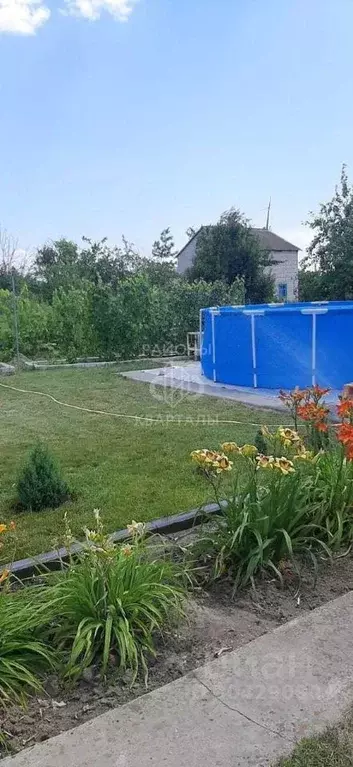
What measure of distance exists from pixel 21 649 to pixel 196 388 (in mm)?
7338

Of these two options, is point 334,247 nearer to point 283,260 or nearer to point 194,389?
point 283,260

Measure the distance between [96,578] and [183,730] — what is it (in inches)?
24.2

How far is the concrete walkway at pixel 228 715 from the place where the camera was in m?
1.48

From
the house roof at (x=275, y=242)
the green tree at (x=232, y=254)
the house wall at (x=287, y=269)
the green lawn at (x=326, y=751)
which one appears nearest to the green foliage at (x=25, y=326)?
the green tree at (x=232, y=254)

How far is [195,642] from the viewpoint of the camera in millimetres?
2043

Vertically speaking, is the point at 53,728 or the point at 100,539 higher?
the point at 100,539

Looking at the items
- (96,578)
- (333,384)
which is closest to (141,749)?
(96,578)

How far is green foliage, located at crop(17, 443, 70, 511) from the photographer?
3.70m

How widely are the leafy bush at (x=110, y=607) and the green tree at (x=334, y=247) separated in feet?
64.7

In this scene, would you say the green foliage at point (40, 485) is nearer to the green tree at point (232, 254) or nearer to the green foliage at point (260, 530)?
the green foliage at point (260, 530)

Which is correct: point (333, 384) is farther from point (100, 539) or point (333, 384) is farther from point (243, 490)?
point (100, 539)

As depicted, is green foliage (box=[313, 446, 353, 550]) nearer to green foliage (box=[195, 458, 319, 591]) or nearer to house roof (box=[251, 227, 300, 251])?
green foliage (box=[195, 458, 319, 591])

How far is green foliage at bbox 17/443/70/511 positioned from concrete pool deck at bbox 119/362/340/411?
3.99 metres

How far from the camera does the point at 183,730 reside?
62.0 inches
